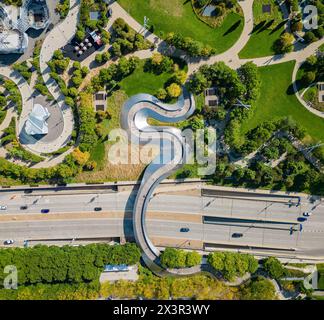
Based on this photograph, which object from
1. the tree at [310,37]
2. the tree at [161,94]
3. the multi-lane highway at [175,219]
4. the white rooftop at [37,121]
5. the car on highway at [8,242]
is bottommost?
the car on highway at [8,242]

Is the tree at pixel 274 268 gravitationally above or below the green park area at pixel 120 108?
below

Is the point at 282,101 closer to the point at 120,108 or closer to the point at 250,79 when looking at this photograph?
the point at 250,79

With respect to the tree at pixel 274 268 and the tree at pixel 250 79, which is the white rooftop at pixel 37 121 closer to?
the tree at pixel 250 79

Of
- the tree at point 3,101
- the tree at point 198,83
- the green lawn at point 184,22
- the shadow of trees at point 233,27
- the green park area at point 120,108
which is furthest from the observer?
the tree at point 3,101

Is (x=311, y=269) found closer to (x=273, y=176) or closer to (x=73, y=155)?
(x=273, y=176)

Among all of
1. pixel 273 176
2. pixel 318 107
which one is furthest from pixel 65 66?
pixel 318 107

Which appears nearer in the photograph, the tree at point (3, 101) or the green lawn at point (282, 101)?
the green lawn at point (282, 101)

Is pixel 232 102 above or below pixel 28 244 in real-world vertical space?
above

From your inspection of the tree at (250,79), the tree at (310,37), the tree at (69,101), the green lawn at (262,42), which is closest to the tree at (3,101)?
the tree at (69,101)
